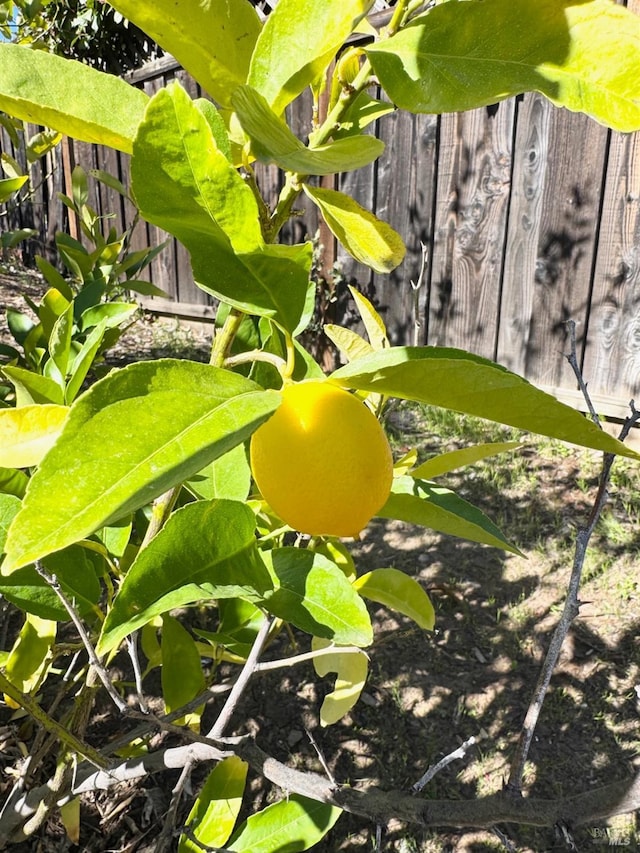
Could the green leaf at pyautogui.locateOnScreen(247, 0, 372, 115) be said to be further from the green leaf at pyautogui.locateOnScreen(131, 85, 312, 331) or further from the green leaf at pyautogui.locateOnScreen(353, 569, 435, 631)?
the green leaf at pyautogui.locateOnScreen(353, 569, 435, 631)

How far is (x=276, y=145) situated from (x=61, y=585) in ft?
2.13

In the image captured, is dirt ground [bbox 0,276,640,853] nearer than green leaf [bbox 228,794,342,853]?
No

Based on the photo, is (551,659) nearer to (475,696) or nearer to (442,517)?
(442,517)

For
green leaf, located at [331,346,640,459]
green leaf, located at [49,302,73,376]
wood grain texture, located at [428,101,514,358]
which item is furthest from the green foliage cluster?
green leaf, located at [331,346,640,459]

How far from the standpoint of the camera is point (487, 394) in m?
0.46

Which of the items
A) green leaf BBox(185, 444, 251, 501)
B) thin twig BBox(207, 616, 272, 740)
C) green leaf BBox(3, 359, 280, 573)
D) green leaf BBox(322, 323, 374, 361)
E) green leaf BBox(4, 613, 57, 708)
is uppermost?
green leaf BBox(3, 359, 280, 573)

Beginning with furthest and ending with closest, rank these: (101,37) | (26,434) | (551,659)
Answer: (101,37) → (551,659) → (26,434)

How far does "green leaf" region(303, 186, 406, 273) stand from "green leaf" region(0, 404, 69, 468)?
0.89ft

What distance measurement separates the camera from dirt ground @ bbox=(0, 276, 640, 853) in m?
1.65

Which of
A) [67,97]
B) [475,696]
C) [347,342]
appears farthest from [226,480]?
[475,696]

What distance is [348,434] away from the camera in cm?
51

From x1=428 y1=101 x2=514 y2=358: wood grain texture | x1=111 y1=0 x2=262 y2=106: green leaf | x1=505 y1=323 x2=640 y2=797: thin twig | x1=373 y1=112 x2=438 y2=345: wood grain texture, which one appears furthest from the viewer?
x1=373 y1=112 x2=438 y2=345: wood grain texture

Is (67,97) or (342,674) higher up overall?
(67,97)

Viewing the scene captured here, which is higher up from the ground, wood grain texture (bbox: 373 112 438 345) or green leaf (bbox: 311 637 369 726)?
wood grain texture (bbox: 373 112 438 345)
